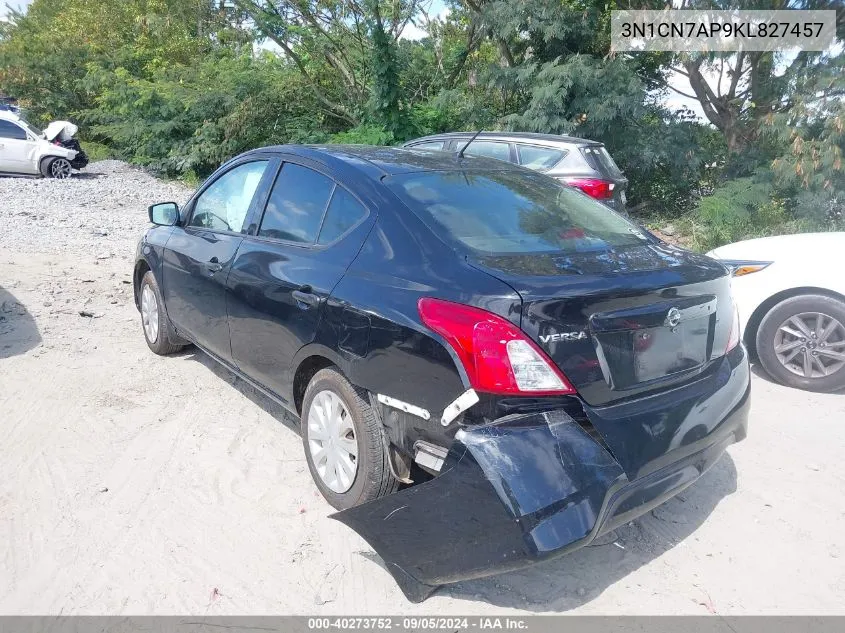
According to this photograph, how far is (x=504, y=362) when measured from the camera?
2445mm

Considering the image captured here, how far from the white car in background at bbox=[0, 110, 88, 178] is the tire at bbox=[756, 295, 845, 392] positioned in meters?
17.0

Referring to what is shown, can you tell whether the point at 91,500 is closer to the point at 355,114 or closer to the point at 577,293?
the point at 577,293

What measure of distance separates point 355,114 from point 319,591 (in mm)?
16282

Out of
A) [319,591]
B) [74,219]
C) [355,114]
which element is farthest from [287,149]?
[355,114]

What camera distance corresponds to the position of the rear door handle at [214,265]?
13.4 feet

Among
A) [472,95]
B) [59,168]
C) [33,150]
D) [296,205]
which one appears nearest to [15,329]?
[296,205]

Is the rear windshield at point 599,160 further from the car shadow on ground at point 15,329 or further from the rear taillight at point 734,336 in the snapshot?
the car shadow on ground at point 15,329

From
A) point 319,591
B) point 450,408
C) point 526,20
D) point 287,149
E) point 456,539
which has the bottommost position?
point 319,591

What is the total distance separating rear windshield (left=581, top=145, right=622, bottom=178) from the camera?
8391mm

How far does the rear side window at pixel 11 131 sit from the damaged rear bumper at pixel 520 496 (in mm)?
17685

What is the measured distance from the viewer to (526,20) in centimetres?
1282

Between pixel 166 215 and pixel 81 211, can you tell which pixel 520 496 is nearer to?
pixel 166 215

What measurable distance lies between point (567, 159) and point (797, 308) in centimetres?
415
